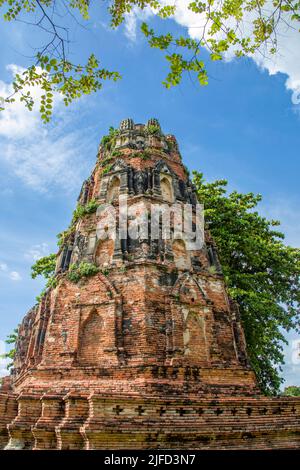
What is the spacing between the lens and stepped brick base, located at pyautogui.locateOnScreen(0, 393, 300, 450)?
744 cm

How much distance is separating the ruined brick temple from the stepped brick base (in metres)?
0.02

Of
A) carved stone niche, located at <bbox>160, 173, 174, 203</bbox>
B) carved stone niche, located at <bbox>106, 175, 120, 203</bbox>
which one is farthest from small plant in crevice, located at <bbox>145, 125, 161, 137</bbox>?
carved stone niche, located at <bbox>106, 175, 120, 203</bbox>

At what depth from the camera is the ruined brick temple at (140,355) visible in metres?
7.84

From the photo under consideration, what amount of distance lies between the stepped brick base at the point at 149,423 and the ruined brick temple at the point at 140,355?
0.08 ft

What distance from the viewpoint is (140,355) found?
9.74 metres

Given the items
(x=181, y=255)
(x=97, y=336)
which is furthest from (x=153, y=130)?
(x=97, y=336)

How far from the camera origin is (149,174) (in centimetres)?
1441

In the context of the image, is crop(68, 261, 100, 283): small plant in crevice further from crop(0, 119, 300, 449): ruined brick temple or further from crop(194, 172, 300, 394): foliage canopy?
crop(194, 172, 300, 394): foliage canopy

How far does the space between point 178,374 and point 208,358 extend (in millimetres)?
1430

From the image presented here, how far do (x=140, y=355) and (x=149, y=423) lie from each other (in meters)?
2.25

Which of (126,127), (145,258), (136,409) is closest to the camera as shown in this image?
(136,409)

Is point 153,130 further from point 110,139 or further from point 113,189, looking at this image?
point 113,189
